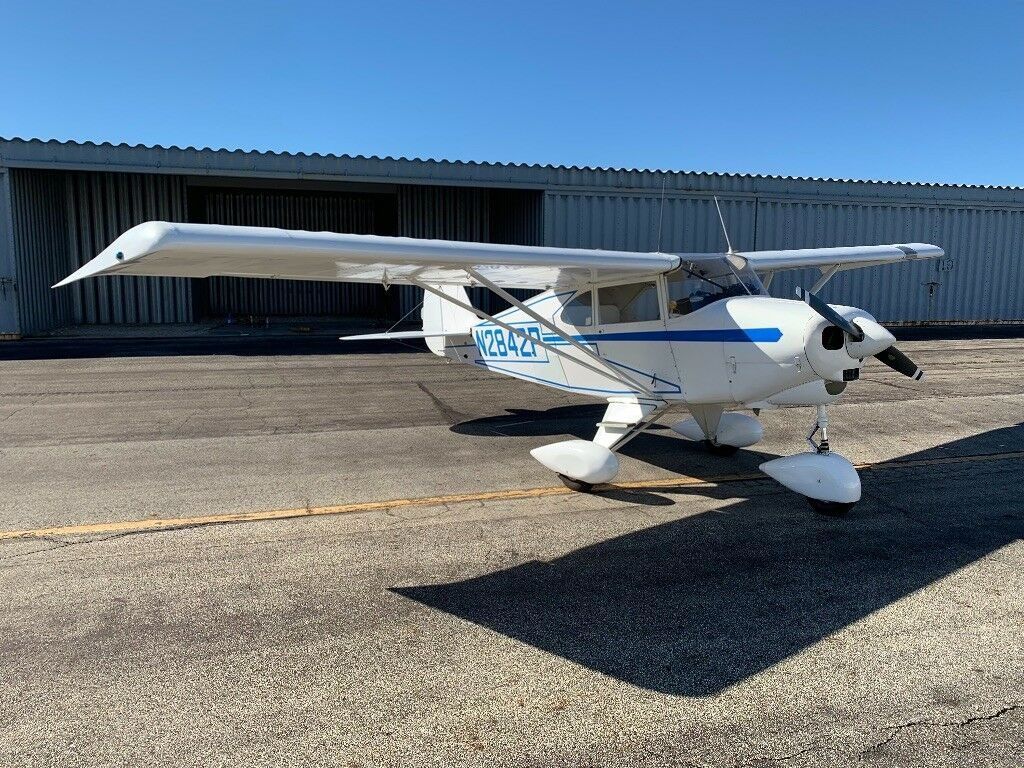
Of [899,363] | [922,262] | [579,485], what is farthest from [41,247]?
[922,262]

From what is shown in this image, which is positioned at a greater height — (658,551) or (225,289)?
(225,289)

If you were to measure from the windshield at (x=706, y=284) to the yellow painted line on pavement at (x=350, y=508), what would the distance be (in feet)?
5.60

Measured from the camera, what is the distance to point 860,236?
2580 centimetres

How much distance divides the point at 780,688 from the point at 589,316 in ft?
16.0

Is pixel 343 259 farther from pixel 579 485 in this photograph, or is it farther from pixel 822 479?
pixel 822 479

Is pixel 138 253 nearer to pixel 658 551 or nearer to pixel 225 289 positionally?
pixel 658 551

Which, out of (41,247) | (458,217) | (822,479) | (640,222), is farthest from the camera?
(458,217)

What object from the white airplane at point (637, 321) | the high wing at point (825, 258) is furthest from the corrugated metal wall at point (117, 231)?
the high wing at point (825, 258)

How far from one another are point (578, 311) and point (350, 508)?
3348mm

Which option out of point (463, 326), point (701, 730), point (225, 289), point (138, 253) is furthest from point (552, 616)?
point (225, 289)

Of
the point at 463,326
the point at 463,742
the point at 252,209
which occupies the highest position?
the point at 252,209

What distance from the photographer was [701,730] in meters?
3.04

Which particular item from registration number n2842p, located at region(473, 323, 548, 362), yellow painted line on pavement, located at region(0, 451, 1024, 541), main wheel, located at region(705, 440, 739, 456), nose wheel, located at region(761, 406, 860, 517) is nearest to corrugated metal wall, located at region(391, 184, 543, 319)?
registration number n2842p, located at region(473, 323, 548, 362)

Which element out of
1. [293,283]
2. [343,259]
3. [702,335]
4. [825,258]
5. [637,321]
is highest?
[293,283]
